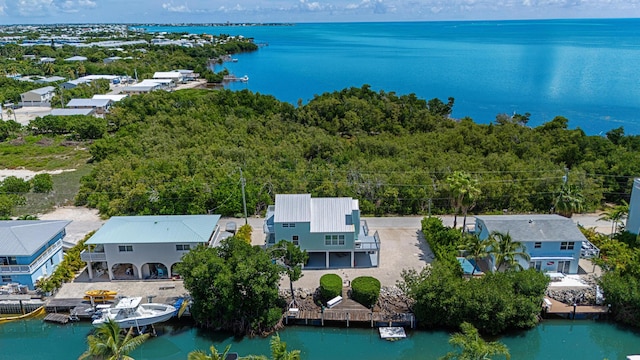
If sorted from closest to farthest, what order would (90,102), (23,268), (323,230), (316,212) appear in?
Result: 1. (23,268)
2. (323,230)
3. (316,212)
4. (90,102)

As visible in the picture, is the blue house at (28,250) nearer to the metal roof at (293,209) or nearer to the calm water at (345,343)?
the calm water at (345,343)

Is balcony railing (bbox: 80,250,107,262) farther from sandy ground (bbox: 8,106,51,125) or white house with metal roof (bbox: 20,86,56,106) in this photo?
white house with metal roof (bbox: 20,86,56,106)

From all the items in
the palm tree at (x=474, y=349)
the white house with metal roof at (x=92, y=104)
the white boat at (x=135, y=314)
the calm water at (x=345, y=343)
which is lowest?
the calm water at (x=345, y=343)

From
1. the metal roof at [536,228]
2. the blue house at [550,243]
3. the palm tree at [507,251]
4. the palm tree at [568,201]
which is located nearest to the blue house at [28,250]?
the palm tree at [507,251]

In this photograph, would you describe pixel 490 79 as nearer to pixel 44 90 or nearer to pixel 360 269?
pixel 44 90

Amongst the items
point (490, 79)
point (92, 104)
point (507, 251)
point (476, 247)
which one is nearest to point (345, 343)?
point (476, 247)

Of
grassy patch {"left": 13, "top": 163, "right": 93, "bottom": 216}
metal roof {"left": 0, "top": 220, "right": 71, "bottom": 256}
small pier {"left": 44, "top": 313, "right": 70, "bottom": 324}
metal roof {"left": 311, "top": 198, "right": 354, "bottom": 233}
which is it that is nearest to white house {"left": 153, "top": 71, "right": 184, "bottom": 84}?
grassy patch {"left": 13, "top": 163, "right": 93, "bottom": 216}

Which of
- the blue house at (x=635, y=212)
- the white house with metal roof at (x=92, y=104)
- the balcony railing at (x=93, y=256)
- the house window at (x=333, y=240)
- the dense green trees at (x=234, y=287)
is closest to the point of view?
the dense green trees at (x=234, y=287)
